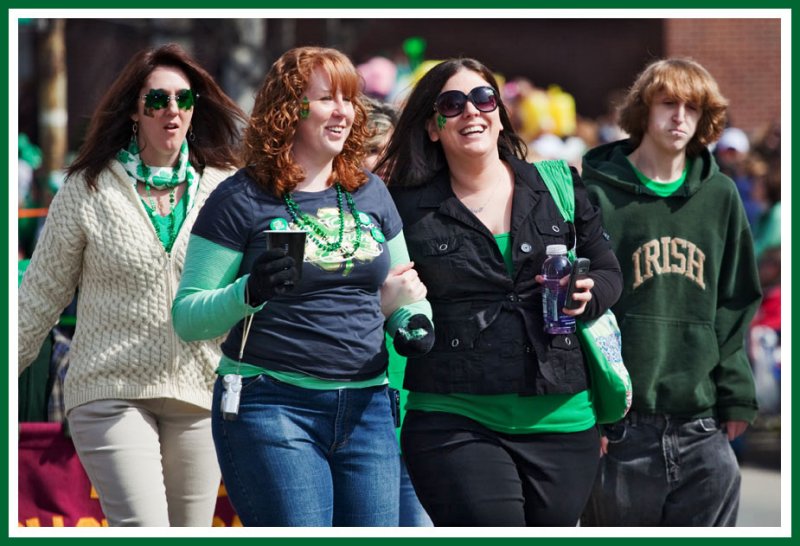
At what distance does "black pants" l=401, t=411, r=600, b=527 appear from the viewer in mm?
4484

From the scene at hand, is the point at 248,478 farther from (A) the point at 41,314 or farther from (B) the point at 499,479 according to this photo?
(A) the point at 41,314

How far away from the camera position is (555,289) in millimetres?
4633

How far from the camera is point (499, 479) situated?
14.8ft

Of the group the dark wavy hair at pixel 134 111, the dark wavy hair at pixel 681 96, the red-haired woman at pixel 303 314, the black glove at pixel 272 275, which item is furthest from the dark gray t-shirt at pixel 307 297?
the dark wavy hair at pixel 681 96

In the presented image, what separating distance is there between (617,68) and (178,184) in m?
17.2

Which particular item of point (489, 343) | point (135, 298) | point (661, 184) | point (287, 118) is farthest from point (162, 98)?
point (661, 184)

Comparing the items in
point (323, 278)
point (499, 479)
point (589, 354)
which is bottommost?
point (499, 479)

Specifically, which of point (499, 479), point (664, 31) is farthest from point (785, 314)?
point (664, 31)

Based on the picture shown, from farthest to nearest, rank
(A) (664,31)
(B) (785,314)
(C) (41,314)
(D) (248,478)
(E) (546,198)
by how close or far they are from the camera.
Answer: (A) (664,31) < (B) (785,314) < (C) (41,314) < (E) (546,198) < (D) (248,478)

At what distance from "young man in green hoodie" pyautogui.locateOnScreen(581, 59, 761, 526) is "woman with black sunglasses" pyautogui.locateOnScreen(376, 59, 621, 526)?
0.58m

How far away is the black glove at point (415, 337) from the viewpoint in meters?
4.38

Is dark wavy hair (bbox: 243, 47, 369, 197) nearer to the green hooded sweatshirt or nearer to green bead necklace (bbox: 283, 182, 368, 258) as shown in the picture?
green bead necklace (bbox: 283, 182, 368, 258)

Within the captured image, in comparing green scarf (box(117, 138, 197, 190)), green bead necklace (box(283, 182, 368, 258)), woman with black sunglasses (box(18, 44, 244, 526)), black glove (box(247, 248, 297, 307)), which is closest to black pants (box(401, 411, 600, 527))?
green bead necklace (box(283, 182, 368, 258))

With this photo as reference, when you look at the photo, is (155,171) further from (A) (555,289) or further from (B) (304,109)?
(A) (555,289)
